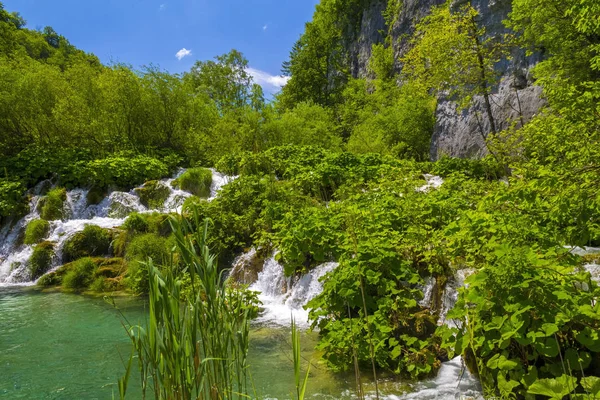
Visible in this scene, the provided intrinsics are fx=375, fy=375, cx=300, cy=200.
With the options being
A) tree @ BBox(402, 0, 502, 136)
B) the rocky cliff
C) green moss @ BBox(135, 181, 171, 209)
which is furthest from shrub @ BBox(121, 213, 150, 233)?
the rocky cliff

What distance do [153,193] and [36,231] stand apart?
3480 mm

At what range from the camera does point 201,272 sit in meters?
1.60

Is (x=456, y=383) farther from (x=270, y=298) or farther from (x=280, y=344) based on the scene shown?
(x=270, y=298)

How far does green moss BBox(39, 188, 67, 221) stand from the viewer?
475 inches

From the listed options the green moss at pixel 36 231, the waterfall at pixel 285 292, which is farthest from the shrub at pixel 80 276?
the waterfall at pixel 285 292

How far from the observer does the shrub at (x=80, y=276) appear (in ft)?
29.5

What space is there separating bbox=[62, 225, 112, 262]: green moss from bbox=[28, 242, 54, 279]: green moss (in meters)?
0.37

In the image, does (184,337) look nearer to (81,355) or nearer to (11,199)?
(81,355)

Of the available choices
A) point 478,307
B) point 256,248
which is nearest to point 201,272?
point 478,307

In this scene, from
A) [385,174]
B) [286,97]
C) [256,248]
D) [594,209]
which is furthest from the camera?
[286,97]

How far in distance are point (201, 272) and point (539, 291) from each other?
2399 mm

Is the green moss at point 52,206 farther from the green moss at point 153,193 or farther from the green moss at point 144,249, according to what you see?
the green moss at point 144,249

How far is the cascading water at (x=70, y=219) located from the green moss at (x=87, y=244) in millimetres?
251

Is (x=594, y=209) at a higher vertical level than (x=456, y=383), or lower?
higher
